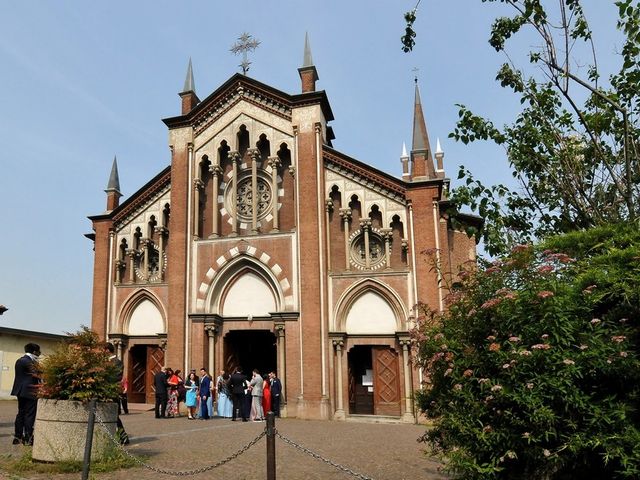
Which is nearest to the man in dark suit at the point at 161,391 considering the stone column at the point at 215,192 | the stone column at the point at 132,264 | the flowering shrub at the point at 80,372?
the stone column at the point at 132,264

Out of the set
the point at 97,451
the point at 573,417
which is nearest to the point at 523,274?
the point at 573,417

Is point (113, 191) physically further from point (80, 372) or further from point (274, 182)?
point (80, 372)

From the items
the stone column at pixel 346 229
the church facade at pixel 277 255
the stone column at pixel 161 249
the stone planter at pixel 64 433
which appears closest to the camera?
the stone planter at pixel 64 433

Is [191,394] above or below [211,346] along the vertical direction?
below

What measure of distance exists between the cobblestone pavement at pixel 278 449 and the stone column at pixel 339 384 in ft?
6.20

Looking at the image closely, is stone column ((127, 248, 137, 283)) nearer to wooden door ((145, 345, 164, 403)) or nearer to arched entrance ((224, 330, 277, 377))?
wooden door ((145, 345, 164, 403))

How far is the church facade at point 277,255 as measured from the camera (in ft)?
66.1

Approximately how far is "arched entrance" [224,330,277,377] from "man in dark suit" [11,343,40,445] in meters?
11.1

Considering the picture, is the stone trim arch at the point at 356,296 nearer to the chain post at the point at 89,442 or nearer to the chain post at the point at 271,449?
the chain post at the point at 89,442

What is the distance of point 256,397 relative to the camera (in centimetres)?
1891

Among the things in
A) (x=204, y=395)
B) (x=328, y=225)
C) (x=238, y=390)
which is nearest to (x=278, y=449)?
(x=238, y=390)

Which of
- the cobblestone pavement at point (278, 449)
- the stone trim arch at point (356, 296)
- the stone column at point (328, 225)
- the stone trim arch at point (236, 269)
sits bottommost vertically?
the cobblestone pavement at point (278, 449)

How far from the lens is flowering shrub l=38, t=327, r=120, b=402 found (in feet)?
28.9

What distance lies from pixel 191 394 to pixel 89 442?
1141cm
